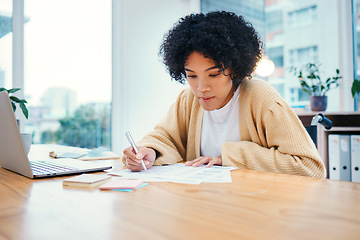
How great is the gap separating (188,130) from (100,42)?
2.50 m

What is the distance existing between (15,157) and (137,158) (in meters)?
0.35

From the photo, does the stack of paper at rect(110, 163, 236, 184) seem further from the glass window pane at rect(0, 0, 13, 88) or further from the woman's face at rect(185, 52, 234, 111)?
the glass window pane at rect(0, 0, 13, 88)

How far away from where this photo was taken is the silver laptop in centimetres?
76

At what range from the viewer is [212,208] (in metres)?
0.53

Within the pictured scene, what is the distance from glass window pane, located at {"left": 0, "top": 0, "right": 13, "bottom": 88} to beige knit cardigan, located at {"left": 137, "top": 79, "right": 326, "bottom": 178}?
2.12 m

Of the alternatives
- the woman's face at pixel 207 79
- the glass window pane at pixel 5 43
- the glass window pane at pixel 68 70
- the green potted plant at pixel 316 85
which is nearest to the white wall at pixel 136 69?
the glass window pane at pixel 68 70

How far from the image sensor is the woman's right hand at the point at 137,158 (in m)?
0.96

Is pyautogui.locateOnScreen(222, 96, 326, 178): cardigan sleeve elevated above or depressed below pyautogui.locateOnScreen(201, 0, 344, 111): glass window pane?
below

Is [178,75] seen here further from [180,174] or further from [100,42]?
[100,42]

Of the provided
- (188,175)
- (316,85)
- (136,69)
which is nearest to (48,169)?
(188,175)

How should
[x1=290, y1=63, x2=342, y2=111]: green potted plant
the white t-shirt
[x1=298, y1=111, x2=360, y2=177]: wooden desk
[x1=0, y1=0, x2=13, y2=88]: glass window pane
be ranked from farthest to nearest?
[x1=0, y1=0, x2=13, y2=88]: glass window pane → [x1=290, y1=63, x2=342, y2=111]: green potted plant → [x1=298, y1=111, x2=360, y2=177]: wooden desk → the white t-shirt

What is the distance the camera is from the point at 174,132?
1383 mm

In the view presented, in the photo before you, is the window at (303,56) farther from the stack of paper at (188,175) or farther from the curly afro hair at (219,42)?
the stack of paper at (188,175)

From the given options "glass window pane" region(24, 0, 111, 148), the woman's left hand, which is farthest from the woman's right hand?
"glass window pane" region(24, 0, 111, 148)
